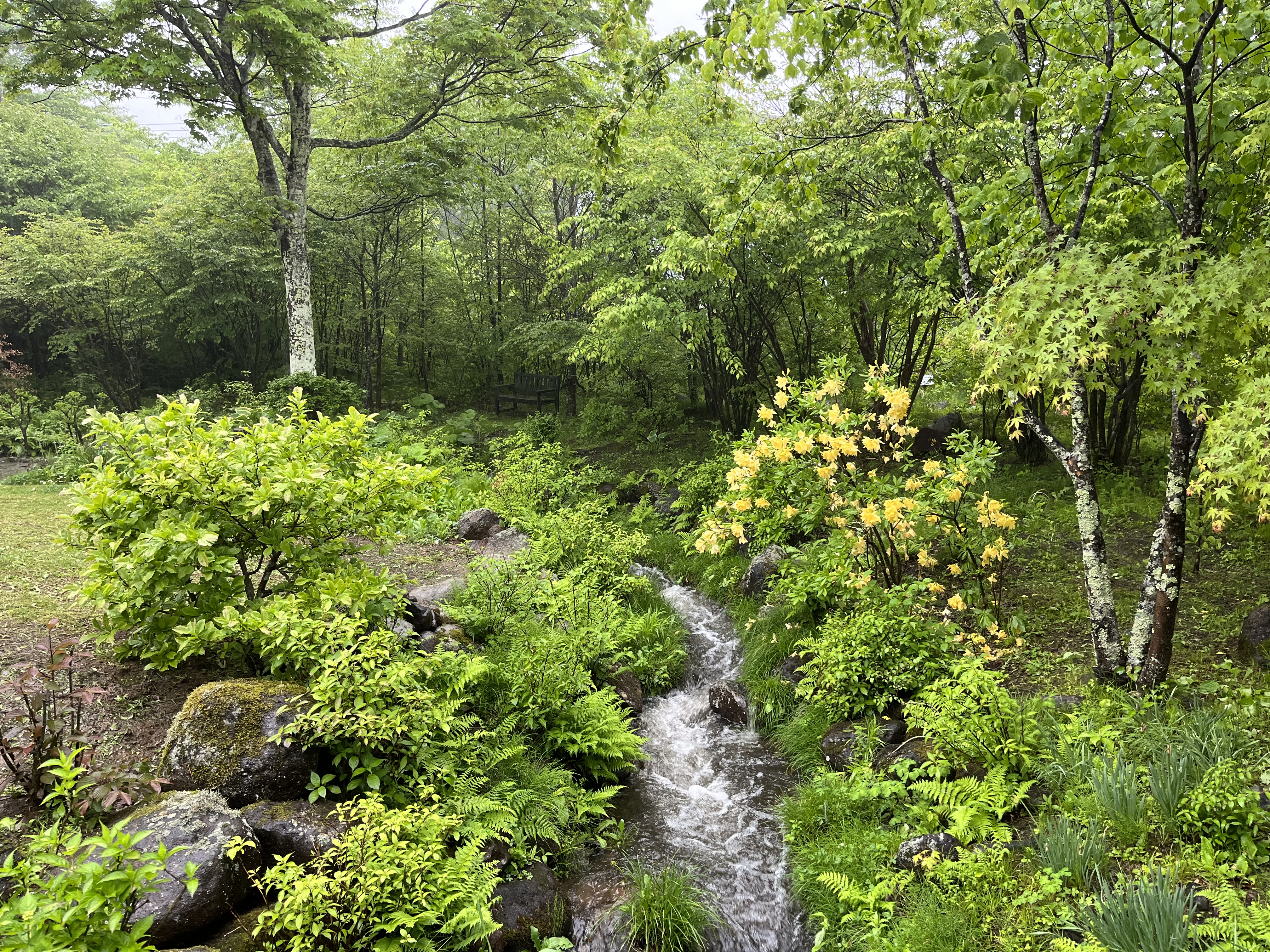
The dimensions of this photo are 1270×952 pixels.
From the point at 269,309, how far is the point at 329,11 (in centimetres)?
1036

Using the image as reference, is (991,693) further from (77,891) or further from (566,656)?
(77,891)

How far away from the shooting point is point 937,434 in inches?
466

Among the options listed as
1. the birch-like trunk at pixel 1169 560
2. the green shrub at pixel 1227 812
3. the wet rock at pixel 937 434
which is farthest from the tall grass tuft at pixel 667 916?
the wet rock at pixel 937 434

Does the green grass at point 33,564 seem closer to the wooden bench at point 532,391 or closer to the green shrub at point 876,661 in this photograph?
the green shrub at point 876,661

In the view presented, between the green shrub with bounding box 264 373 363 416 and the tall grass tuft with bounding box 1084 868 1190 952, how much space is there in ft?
40.7

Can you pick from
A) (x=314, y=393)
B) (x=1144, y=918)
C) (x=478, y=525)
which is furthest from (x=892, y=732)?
(x=314, y=393)

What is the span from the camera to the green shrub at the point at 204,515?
153 inches

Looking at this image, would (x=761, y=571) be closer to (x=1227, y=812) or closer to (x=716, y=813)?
(x=716, y=813)

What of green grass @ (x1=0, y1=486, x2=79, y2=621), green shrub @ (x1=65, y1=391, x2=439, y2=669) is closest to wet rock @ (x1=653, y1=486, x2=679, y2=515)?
green shrub @ (x1=65, y1=391, x2=439, y2=669)

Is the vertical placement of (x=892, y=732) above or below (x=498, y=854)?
above

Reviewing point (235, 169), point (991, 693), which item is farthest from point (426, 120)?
point (991, 693)

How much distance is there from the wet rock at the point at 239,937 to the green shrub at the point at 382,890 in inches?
1.9

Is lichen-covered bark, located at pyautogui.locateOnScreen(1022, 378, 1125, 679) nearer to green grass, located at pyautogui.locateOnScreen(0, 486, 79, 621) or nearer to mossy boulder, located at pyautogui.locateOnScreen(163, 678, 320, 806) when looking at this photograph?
mossy boulder, located at pyautogui.locateOnScreen(163, 678, 320, 806)

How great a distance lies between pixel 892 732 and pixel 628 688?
Result: 92.1 inches
